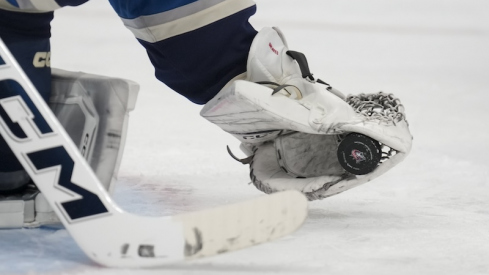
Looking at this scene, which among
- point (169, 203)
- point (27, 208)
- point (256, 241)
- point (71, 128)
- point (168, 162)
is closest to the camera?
point (256, 241)

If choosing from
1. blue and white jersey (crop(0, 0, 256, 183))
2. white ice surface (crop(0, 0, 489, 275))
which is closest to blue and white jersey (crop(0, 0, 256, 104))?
blue and white jersey (crop(0, 0, 256, 183))

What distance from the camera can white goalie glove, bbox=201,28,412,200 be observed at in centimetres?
127

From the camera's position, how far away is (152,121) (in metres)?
2.08

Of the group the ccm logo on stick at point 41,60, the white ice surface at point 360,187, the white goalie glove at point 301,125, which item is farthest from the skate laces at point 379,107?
the ccm logo on stick at point 41,60

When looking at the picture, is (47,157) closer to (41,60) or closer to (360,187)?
(41,60)

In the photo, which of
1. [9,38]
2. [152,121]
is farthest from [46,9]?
[152,121]

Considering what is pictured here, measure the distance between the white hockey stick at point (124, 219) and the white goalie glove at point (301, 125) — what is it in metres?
0.33

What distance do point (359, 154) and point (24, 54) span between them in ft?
1.69

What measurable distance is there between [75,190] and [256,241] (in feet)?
0.69

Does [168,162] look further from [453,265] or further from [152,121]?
[453,265]

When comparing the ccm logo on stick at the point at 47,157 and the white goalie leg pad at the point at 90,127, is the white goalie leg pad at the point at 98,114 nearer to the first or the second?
the white goalie leg pad at the point at 90,127

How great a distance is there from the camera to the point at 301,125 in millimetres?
1292

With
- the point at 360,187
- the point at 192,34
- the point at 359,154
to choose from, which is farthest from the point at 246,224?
the point at 360,187

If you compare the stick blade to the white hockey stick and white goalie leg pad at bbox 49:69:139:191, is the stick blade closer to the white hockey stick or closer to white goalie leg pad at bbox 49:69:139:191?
the white hockey stick
